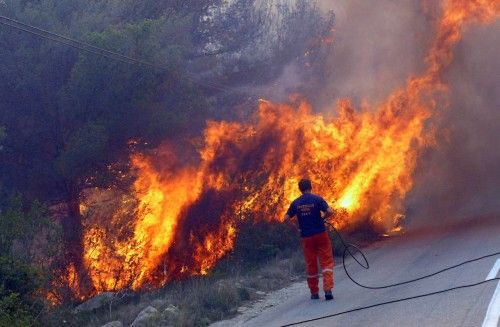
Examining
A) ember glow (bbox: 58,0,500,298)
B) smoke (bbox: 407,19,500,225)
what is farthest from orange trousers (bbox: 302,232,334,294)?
smoke (bbox: 407,19,500,225)

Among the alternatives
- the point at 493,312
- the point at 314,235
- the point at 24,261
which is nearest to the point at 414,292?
the point at 314,235

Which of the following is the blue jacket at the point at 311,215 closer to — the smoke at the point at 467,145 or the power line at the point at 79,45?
the power line at the point at 79,45

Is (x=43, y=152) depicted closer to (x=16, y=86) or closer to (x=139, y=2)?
(x=16, y=86)

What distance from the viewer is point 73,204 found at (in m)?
18.4

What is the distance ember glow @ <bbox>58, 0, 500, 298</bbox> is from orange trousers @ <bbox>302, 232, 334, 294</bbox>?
6.74 m

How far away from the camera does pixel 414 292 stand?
10.5 m

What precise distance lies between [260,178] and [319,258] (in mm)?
7866

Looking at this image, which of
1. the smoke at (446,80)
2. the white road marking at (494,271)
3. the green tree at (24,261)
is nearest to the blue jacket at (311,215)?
the white road marking at (494,271)

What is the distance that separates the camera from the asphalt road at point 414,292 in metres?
8.91

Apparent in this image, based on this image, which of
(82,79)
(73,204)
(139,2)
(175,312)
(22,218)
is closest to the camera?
(175,312)

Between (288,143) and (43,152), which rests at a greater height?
(43,152)

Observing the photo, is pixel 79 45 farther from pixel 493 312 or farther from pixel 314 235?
pixel 493 312

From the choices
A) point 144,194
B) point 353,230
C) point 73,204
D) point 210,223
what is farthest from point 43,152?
point 353,230

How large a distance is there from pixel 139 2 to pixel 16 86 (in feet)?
15.9
